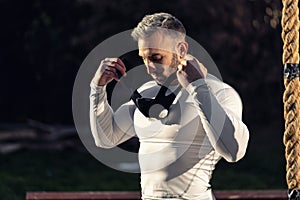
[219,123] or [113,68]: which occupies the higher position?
[113,68]

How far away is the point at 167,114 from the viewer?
449 cm

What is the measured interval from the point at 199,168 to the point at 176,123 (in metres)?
0.26

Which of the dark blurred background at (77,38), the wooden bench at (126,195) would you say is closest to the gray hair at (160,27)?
the wooden bench at (126,195)

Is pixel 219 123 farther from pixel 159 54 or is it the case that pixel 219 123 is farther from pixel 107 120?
pixel 107 120

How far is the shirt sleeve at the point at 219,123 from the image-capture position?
161 inches

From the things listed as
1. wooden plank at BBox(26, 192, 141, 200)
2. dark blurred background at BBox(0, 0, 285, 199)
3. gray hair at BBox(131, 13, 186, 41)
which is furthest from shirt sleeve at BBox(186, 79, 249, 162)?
dark blurred background at BBox(0, 0, 285, 199)

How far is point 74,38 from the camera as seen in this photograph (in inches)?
652

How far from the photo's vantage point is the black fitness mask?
4.47 m

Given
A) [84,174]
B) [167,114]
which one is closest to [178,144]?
[167,114]

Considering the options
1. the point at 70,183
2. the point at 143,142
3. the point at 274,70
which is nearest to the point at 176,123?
the point at 143,142

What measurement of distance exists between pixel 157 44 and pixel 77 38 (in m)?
12.3

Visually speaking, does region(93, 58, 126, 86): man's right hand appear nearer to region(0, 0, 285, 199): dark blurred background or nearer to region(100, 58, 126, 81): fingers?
region(100, 58, 126, 81): fingers

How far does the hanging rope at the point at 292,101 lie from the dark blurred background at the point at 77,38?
37.8 ft

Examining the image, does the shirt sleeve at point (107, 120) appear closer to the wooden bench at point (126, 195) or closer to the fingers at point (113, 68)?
the fingers at point (113, 68)
